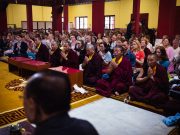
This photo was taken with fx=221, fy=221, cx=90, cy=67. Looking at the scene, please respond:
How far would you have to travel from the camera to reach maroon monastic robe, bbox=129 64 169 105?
405 cm

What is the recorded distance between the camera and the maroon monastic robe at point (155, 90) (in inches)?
159

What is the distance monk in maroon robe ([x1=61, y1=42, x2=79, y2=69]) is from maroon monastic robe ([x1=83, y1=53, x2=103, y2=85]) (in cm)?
52

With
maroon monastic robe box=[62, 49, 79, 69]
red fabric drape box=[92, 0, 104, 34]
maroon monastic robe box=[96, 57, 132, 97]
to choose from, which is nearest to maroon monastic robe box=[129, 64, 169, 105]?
maroon monastic robe box=[96, 57, 132, 97]

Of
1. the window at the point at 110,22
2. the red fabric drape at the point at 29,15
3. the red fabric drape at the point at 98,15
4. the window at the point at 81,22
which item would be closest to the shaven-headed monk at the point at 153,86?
the red fabric drape at the point at 98,15

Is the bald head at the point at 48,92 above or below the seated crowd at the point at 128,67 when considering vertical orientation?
above

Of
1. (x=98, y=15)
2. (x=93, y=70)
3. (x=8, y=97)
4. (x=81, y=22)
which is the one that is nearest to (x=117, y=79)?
(x=93, y=70)

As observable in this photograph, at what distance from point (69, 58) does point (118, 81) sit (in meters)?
1.85

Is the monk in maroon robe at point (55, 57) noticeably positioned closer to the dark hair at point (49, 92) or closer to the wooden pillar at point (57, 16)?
the dark hair at point (49, 92)

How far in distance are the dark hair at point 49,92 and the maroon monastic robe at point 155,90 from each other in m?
3.44

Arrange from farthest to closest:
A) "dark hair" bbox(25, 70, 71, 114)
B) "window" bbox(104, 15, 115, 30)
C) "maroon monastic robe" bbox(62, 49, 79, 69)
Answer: "window" bbox(104, 15, 115, 30) → "maroon monastic robe" bbox(62, 49, 79, 69) → "dark hair" bbox(25, 70, 71, 114)

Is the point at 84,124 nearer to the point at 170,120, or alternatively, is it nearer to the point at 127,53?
the point at 170,120

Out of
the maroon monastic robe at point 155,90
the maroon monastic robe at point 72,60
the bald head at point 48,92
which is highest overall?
the bald head at point 48,92

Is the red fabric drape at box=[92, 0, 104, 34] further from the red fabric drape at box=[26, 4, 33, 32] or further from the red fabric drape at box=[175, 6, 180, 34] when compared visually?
the red fabric drape at box=[26, 4, 33, 32]

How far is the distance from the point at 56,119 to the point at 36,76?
19 cm
